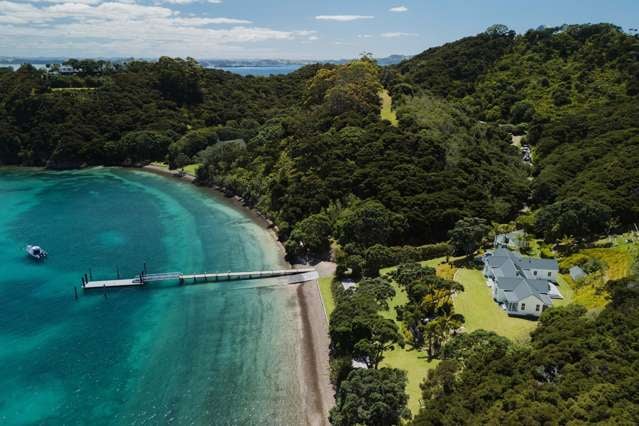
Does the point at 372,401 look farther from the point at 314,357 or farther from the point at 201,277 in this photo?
the point at 201,277

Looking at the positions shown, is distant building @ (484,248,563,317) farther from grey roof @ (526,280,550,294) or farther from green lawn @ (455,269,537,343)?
green lawn @ (455,269,537,343)

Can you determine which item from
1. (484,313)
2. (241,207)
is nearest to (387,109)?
(241,207)

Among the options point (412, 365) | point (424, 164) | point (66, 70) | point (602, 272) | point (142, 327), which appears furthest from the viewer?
point (66, 70)

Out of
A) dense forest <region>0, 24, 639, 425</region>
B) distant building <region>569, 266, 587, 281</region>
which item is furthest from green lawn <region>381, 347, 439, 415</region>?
distant building <region>569, 266, 587, 281</region>

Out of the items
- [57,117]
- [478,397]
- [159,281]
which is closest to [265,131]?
[159,281]

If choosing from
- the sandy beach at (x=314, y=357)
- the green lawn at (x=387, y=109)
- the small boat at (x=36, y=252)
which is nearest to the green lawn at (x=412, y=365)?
the sandy beach at (x=314, y=357)

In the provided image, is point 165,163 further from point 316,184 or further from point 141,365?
point 141,365
